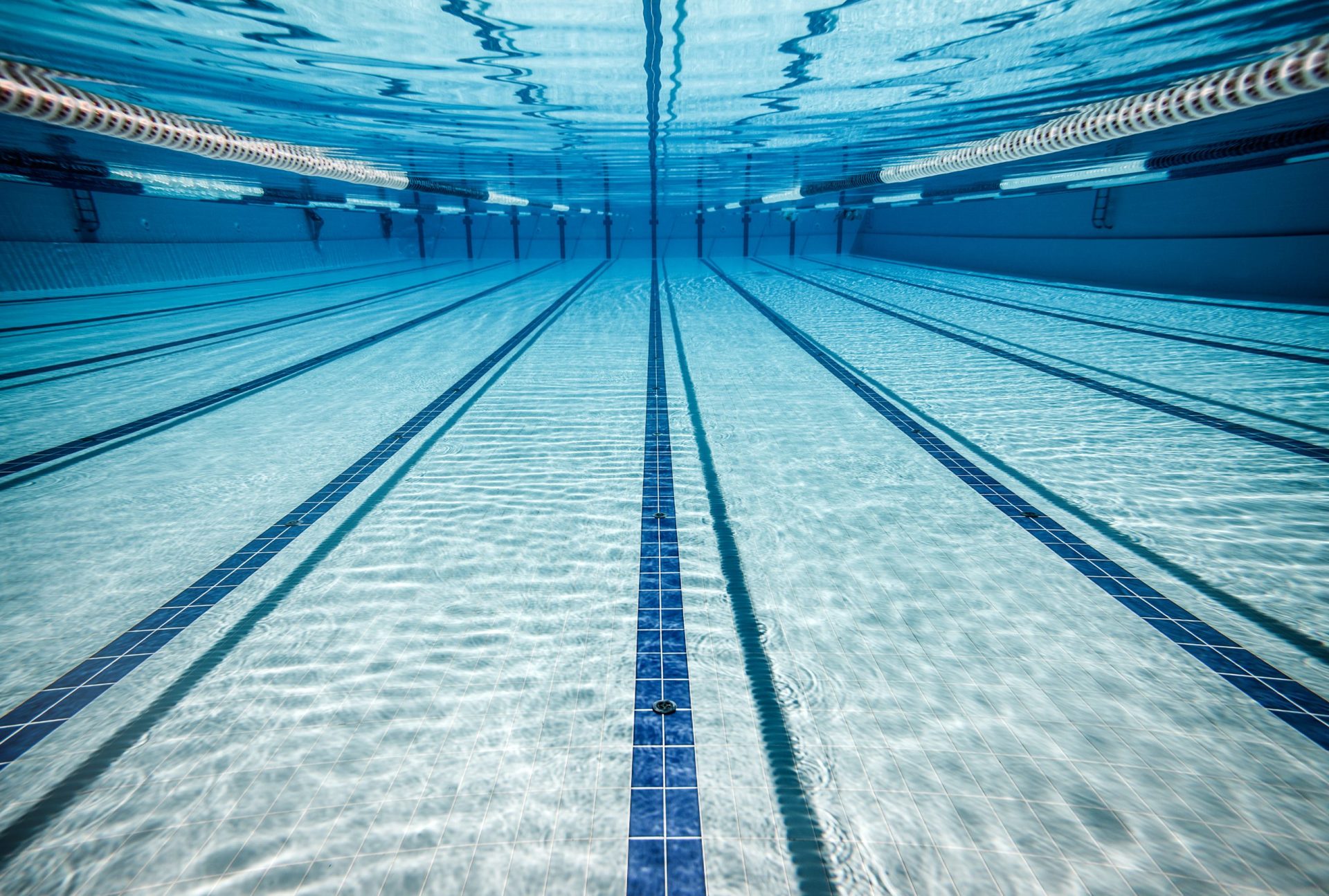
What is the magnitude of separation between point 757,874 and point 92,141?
9.86m

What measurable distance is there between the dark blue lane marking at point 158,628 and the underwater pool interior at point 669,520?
0.06ft

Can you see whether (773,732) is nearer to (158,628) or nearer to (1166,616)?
(1166,616)

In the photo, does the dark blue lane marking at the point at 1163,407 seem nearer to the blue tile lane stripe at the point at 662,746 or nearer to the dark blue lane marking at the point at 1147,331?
the dark blue lane marking at the point at 1147,331

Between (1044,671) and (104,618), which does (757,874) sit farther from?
(104,618)

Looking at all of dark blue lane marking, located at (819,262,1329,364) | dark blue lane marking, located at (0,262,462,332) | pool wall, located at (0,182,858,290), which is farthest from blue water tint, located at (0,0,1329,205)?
pool wall, located at (0,182,858,290)

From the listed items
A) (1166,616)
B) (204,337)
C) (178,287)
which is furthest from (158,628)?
(178,287)

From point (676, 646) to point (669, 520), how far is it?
3.24 feet

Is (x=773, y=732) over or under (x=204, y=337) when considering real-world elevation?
under

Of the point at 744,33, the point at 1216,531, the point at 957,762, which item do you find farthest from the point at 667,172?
the point at 957,762

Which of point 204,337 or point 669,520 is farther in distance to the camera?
point 204,337

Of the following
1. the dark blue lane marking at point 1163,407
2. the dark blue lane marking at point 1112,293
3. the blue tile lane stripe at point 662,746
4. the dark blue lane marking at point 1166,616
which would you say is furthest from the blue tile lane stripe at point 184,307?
the dark blue lane marking at point 1112,293

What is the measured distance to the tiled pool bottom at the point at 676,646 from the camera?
1447 millimetres

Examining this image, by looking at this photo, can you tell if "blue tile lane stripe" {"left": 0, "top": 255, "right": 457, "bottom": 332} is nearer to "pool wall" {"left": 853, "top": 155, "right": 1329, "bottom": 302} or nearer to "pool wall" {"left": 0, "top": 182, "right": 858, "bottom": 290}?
"pool wall" {"left": 0, "top": 182, "right": 858, "bottom": 290}

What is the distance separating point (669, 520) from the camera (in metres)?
3.08
